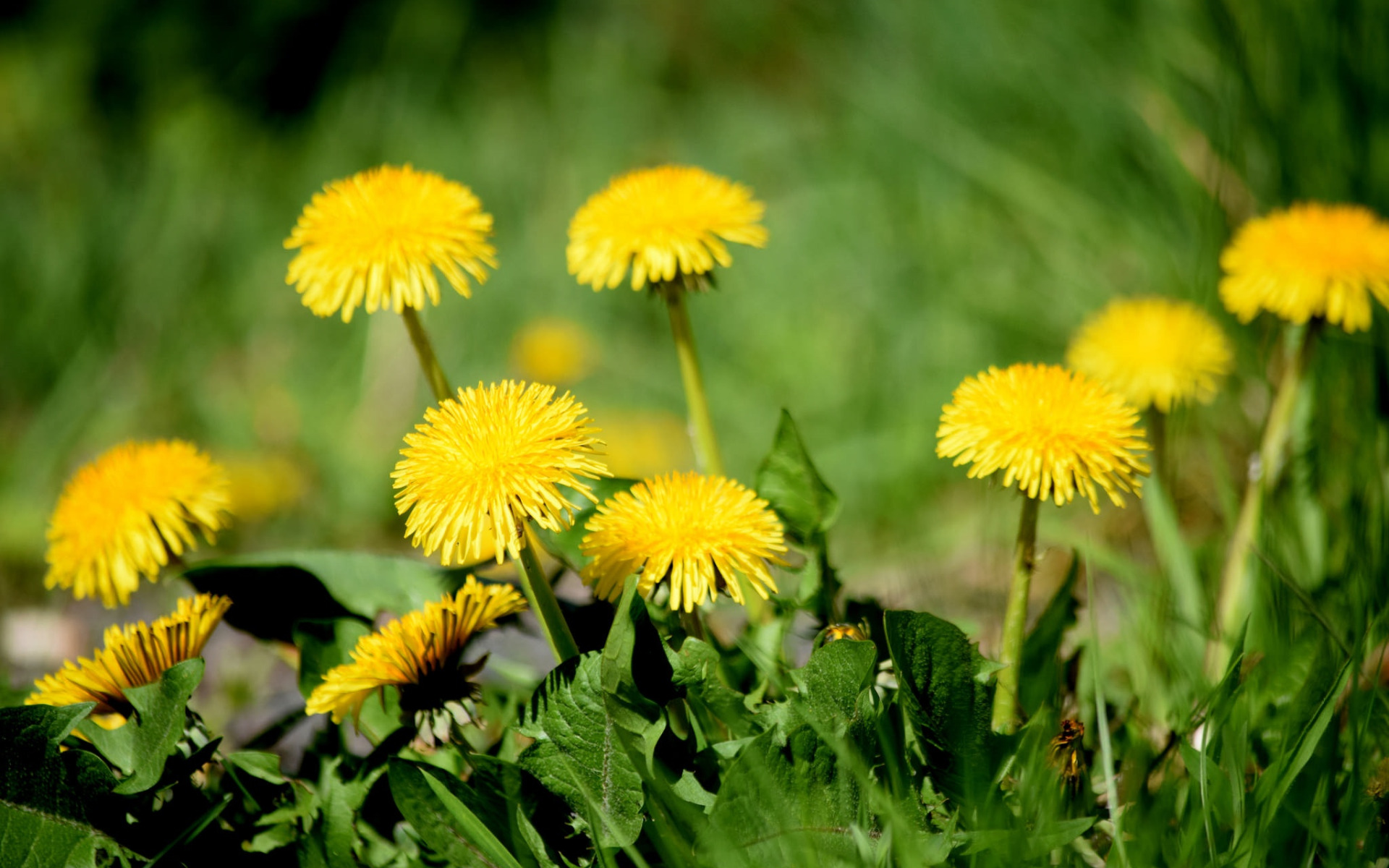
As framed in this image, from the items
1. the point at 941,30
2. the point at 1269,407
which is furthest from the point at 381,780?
the point at 941,30

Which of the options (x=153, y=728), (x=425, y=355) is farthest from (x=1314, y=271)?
(x=153, y=728)

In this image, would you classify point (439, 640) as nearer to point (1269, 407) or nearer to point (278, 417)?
point (1269, 407)

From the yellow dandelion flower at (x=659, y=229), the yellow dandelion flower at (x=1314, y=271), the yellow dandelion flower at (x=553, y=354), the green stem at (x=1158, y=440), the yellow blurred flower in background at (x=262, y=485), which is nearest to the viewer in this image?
the yellow dandelion flower at (x=659, y=229)

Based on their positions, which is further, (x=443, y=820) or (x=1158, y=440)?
(x=1158, y=440)

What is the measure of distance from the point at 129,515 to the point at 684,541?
22.0 inches

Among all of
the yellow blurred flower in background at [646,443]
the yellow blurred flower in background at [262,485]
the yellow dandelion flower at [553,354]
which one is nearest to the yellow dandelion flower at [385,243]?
the yellow blurred flower in background at [646,443]

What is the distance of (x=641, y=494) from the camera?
857 mm

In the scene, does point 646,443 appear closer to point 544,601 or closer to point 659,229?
point 659,229

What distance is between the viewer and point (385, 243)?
959 mm

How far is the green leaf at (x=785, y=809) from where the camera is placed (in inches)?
30.3

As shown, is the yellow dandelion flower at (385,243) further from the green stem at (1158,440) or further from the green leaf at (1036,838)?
the green stem at (1158,440)

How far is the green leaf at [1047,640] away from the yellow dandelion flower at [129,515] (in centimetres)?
85

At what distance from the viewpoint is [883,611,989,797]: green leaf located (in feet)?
2.74

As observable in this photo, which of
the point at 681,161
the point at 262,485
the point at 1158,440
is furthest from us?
the point at 681,161
